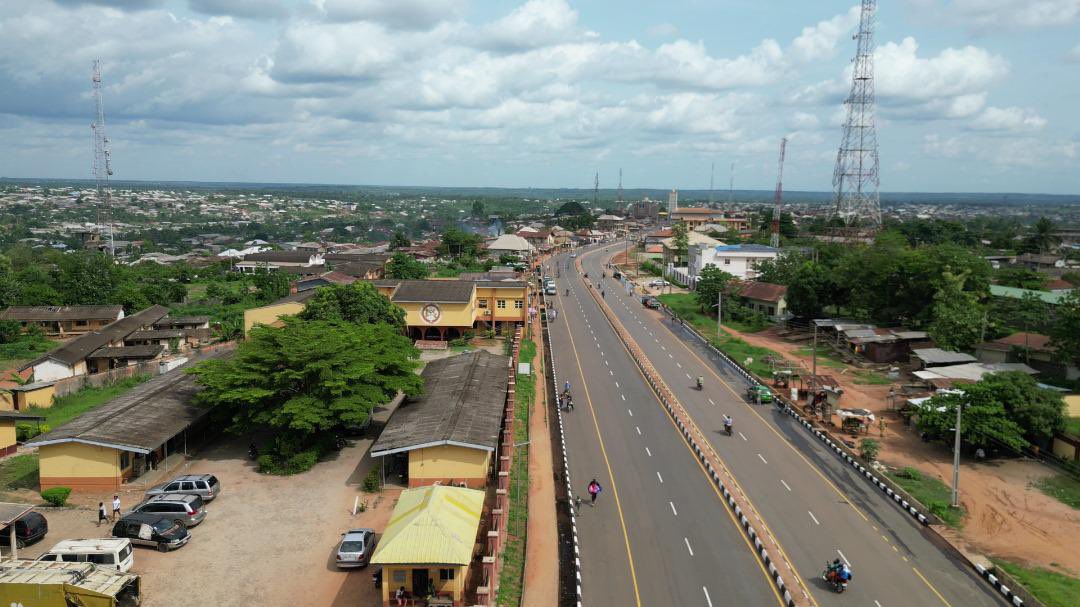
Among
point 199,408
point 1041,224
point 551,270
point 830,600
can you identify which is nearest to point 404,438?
point 199,408

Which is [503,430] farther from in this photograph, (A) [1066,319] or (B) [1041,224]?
(B) [1041,224]

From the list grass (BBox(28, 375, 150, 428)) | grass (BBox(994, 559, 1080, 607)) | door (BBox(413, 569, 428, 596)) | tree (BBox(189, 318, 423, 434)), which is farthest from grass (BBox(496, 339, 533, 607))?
grass (BBox(28, 375, 150, 428))

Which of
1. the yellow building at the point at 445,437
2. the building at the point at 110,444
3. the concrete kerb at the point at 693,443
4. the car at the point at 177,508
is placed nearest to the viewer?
the concrete kerb at the point at 693,443

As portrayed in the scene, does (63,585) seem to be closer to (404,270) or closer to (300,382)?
(300,382)

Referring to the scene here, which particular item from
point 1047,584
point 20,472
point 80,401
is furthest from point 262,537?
point 1047,584

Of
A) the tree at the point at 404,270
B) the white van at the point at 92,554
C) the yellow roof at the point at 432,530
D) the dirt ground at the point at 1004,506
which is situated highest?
the tree at the point at 404,270

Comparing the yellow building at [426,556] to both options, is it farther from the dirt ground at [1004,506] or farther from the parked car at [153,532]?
the dirt ground at [1004,506]

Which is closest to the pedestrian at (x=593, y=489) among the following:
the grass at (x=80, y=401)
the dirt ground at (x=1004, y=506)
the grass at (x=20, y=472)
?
the dirt ground at (x=1004, y=506)

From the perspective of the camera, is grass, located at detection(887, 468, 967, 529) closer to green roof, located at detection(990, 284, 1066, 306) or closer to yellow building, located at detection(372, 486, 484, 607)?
yellow building, located at detection(372, 486, 484, 607)
